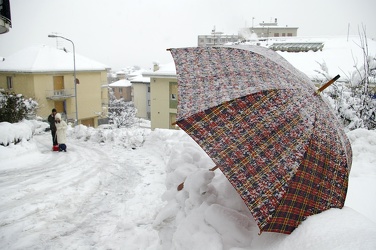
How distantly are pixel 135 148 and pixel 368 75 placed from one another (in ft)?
24.6

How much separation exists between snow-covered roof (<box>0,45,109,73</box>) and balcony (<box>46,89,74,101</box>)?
6.98ft

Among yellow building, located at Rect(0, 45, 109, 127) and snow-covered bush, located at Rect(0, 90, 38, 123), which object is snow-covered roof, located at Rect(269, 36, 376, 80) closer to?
snow-covered bush, located at Rect(0, 90, 38, 123)

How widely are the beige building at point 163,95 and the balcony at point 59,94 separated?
11.1 metres

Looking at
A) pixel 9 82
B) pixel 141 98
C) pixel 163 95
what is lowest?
pixel 141 98

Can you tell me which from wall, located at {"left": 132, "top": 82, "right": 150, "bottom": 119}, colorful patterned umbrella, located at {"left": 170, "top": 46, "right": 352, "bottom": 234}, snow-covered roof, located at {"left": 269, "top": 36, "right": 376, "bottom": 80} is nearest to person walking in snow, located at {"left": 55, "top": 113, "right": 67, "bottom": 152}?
colorful patterned umbrella, located at {"left": 170, "top": 46, "right": 352, "bottom": 234}

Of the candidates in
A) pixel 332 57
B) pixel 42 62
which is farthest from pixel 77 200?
pixel 42 62

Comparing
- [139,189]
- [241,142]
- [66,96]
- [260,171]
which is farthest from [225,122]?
[66,96]

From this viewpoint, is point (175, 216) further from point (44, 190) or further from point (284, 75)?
point (44, 190)

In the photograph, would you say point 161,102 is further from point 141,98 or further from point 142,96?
point 141,98

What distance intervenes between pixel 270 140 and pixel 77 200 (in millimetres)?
→ 4602

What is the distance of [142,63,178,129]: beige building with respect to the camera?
2059 centimetres

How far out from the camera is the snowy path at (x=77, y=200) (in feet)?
13.8

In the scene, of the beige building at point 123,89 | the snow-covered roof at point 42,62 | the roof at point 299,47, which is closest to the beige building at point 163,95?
the roof at point 299,47

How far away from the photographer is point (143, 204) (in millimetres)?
5410
